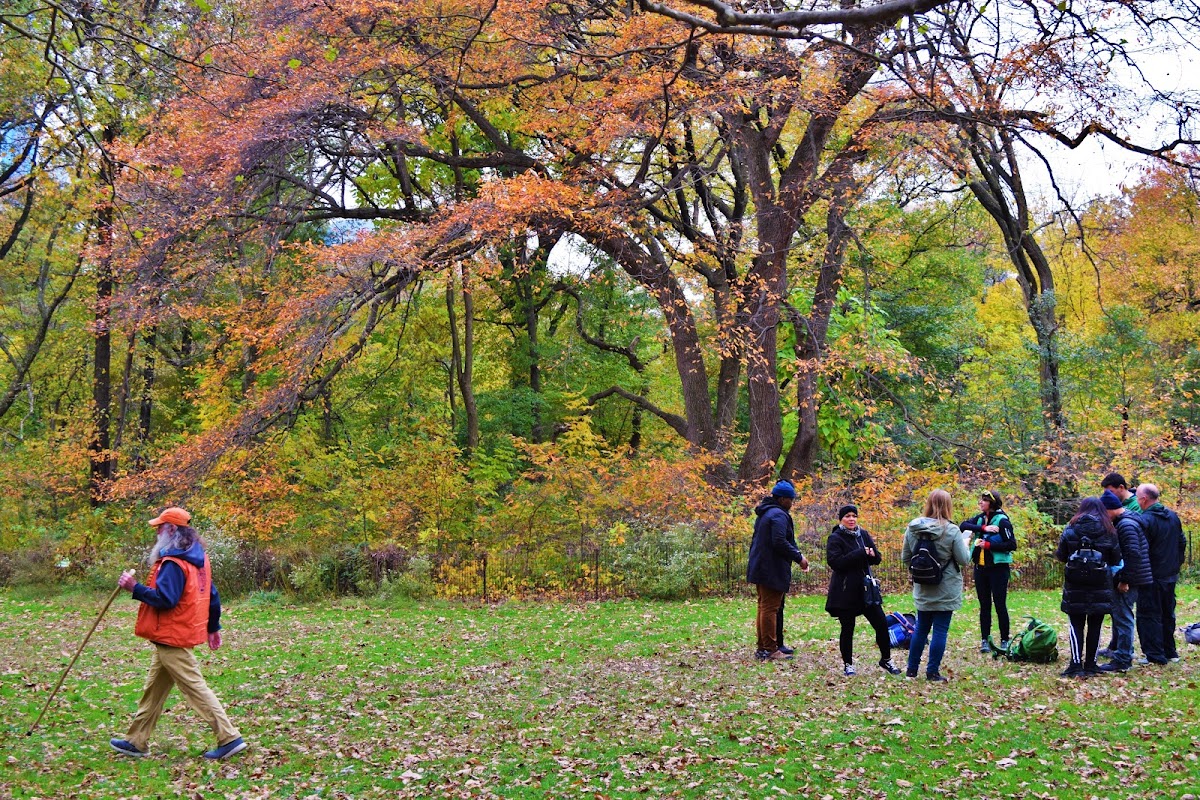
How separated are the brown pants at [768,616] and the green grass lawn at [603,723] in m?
0.33

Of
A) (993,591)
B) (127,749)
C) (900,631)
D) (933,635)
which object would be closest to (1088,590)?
(993,591)

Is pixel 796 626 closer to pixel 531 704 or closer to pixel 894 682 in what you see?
pixel 894 682

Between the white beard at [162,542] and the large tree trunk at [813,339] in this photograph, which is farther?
the large tree trunk at [813,339]

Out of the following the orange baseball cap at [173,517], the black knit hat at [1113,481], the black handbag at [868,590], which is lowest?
the black handbag at [868,590]

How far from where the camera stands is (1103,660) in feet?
30.7

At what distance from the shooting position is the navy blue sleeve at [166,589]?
21.1 ft

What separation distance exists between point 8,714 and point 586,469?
36.3 ft

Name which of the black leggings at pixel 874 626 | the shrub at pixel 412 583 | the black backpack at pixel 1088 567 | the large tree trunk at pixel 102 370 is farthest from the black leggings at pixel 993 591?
the large tree trunk at pixel 102 370

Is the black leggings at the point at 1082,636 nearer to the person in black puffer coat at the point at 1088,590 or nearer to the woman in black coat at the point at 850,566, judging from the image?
the person in black puffer coat at the point at 1088,590

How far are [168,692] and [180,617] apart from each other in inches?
23.4

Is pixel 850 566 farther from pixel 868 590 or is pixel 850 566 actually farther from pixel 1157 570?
pixel 1157 570

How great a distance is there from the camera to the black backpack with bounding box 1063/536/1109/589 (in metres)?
8.37

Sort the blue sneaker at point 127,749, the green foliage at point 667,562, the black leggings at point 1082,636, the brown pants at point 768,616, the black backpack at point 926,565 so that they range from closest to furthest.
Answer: the blue sneaker at point 127,749 < the black backpack at point 926,565 < the black leggings at point 1082,636 < the brown pants at point 768,616 < the green foliage at point 667,562

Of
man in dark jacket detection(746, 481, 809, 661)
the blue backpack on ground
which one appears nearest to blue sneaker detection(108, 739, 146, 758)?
man in dark jacket detection(746, 481, 809, 661)
